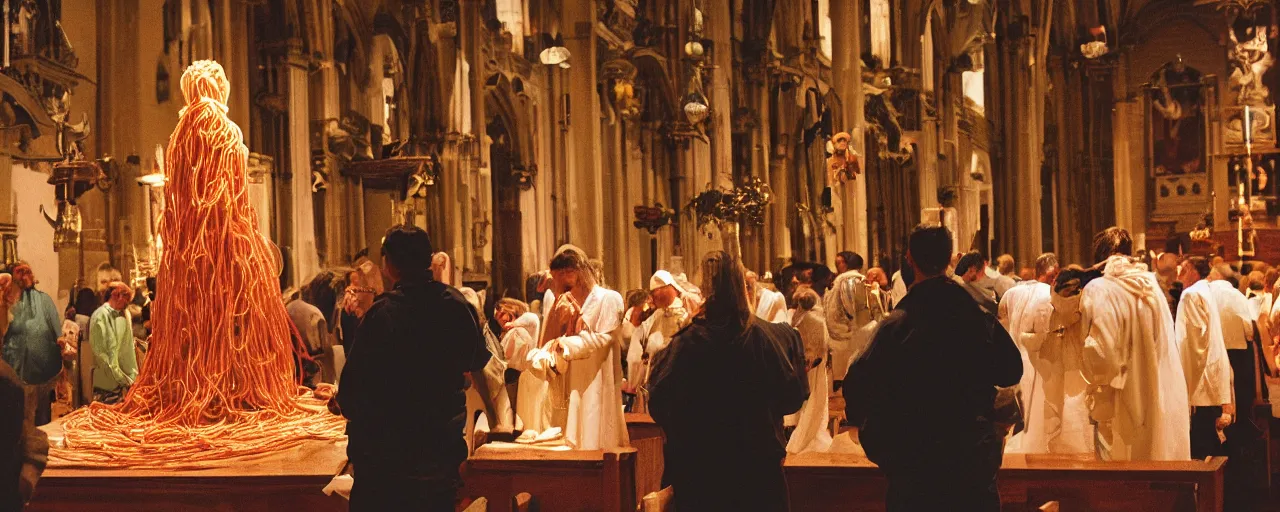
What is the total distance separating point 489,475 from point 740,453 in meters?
2.61

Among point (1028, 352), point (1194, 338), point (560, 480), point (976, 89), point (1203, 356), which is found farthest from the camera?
point (976, 89)

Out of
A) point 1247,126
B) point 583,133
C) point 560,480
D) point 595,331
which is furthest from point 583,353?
point 1247,126

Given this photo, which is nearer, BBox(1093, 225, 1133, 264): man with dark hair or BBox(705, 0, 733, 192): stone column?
BBox(1093, 225, 1133, 264): man with dark hair

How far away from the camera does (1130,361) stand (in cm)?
820

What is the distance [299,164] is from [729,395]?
14240 mm

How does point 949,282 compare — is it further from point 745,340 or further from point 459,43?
point 459,43

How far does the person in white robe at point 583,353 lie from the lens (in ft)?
25.9

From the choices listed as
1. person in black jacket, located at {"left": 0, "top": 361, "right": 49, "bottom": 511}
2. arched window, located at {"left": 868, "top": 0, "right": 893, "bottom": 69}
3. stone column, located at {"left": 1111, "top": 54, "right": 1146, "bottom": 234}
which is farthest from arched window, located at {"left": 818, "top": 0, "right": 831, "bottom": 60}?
person in black jacket, located at {"left": 0, "top": 361, "right": 49, "bottom": 511}

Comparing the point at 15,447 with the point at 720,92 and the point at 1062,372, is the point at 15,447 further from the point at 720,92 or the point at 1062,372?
the point at 720,92

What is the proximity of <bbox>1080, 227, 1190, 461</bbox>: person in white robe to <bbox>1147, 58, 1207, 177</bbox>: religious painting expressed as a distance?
2945 centimetres

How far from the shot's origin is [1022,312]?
29.7 feet

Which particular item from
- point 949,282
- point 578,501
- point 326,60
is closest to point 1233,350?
point 578,501

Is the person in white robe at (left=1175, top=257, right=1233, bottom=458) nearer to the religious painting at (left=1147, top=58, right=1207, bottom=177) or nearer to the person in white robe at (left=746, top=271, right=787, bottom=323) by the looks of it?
the person in white robe at (left=746, top=271, right=787, bottom=323)

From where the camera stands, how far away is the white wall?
14.5 m
